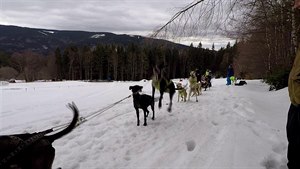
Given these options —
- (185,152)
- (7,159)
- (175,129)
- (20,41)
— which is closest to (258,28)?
(175,129)

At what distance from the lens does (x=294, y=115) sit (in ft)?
13.2

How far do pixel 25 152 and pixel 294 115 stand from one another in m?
3.51

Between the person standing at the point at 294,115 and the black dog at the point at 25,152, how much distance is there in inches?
125

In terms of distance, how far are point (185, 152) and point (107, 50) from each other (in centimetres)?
8075

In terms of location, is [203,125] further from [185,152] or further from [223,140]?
[185,152]

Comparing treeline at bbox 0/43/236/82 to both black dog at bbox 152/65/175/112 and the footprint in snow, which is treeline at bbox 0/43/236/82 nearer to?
black dog at bbox 152/65/175/112

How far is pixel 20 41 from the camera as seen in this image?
650 ft

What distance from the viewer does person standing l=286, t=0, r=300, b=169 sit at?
373cm

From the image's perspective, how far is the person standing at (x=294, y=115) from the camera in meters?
3.73

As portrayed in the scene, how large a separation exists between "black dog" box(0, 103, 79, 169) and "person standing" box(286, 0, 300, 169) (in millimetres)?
3181

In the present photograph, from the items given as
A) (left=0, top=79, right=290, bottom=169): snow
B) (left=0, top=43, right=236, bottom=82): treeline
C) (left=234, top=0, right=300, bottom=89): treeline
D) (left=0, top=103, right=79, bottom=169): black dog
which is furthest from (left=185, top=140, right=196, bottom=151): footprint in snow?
(left=0, top=43, right=236, bottom=82): treeline

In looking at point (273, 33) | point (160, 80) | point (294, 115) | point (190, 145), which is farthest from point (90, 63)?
point (294, 115)

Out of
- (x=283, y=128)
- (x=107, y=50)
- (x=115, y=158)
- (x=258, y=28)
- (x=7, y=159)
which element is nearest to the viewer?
(x=7, y=159)

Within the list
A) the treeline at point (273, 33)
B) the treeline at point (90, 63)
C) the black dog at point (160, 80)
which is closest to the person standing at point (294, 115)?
the black dog at point (160, 80)
